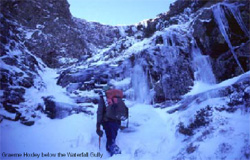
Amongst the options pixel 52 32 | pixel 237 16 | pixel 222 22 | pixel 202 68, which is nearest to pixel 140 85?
pixel 202 68

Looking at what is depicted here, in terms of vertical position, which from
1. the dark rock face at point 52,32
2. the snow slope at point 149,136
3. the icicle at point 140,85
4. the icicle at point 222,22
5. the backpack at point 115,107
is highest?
the dark rock face at point 52,32

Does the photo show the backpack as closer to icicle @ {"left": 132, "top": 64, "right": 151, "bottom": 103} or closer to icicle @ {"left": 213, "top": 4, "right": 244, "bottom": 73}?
icicle @ {"left": 132, "top": 64, "right": 151, "bottom": 103}

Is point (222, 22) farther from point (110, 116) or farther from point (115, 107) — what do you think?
point (110, 116)

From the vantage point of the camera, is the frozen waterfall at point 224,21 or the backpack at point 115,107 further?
the frozen waterfall at point 224,21

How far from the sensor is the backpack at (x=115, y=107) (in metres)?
6.33

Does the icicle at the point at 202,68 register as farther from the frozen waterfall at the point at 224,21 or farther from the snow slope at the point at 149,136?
the snow slope at the point at 149,136

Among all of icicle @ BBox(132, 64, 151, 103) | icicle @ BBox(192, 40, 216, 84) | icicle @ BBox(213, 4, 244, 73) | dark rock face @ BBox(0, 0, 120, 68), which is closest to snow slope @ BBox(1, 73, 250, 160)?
icicle @ BBox(132, 64, 151, 103)

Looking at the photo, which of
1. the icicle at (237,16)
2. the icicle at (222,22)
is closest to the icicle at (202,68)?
the icicle at (222,22)

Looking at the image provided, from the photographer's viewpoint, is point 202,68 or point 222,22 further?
point 222,22

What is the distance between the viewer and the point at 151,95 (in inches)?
400

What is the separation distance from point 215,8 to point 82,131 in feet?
27.3

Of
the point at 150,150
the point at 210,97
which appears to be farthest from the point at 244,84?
the point at 150,150

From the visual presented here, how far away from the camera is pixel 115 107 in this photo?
253 inches

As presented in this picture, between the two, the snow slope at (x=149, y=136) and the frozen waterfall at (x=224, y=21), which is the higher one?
the frozen waterfall at (x=224, y=21)
